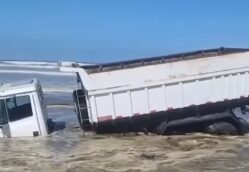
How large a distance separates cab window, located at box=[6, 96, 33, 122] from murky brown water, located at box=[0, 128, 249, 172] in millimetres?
651

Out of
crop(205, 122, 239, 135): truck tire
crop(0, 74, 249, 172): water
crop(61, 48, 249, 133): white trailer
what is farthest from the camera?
crop(205, 122, 239, 135): truck tire

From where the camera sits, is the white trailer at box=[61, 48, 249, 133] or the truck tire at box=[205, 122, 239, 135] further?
the truck tire at box=[205, 122, 239, 135]

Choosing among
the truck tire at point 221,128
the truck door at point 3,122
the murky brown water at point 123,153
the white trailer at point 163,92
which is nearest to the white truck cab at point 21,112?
the truck door at point 3,122

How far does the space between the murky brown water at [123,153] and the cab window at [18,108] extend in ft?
2.14

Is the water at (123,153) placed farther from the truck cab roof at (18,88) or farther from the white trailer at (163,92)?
the truck cab roof at (18,88)

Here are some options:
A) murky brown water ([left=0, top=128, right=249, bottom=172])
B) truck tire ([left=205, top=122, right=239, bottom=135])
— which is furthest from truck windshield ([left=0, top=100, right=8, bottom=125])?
truck tire ([left=205, top=122, right=239, bottom=135])

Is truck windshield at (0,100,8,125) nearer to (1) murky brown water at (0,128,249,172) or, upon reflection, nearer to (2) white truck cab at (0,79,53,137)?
(2) white truck cab at (0,79,53,137)

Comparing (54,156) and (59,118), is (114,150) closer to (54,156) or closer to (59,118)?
(54,156)

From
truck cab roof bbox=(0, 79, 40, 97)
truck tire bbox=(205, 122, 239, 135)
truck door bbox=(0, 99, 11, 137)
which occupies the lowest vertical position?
truck tire bbox=(205, 122, 239, 135)

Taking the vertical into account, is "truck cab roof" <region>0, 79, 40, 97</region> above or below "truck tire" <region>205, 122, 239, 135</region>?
above

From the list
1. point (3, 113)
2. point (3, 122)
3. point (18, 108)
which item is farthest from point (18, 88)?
point (3, 122)

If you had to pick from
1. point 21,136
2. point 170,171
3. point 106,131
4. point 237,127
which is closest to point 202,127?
point 237,127

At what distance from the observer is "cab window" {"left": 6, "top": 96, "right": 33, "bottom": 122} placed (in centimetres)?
1409

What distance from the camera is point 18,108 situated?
1418 centimetres
